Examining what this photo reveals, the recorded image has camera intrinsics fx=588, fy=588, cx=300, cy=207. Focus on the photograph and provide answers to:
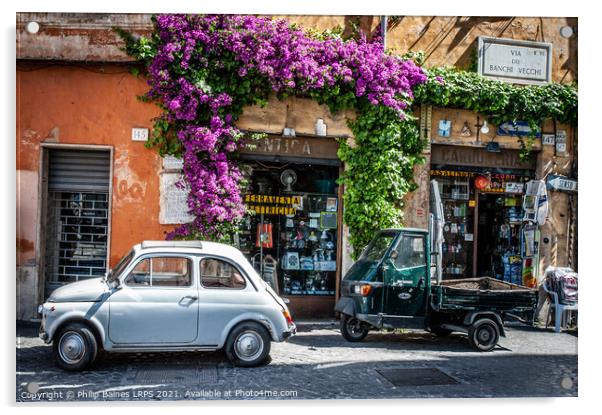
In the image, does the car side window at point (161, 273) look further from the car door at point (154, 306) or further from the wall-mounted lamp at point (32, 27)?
the wall-mounted lamp at point (32, 27)

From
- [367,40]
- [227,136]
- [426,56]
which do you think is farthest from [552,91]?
[227,136]

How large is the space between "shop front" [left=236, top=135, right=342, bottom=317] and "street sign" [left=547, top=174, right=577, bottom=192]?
3.22m

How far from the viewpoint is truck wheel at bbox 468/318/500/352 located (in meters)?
7.45

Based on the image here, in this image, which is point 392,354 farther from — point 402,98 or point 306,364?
point 402,98

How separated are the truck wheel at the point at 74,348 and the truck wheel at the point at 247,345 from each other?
1395mm

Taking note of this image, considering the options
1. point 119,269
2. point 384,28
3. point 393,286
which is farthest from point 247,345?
point 384,28

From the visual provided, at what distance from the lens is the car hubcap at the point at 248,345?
6297mm

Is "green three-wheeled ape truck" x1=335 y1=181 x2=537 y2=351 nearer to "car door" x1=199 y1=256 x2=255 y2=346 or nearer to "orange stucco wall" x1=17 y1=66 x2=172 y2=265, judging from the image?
"car door" x1=199 y1=256 x2=255 y2=346

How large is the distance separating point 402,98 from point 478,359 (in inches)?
157

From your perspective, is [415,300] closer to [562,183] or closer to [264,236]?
[264,236]

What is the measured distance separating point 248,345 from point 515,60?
585cm

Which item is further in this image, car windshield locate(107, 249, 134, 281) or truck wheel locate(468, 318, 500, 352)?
truck wheel locate(468, 318, 500, 352)

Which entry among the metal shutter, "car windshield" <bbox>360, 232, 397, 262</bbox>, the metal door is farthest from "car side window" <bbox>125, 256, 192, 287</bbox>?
"car windshield" <bbox>360, 232, 397, 262</bbox>

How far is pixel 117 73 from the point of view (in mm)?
8062
